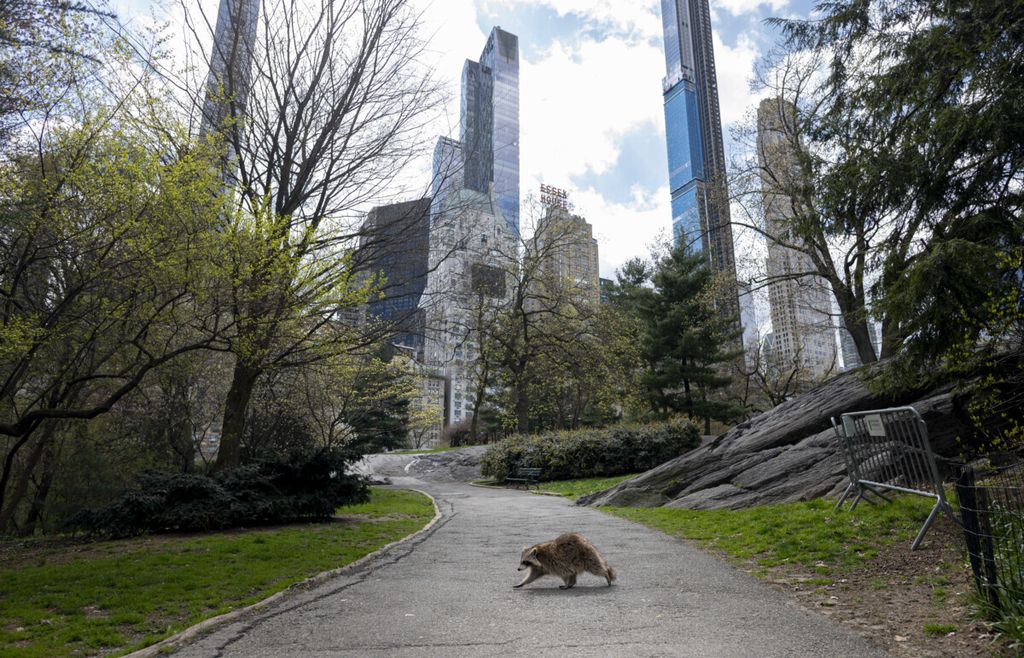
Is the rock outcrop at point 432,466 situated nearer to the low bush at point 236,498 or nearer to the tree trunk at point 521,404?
the tree trunk at point 521,404

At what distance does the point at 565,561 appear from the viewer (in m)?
5.86

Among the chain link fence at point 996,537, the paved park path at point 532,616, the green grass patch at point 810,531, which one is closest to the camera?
the chain link fence at point 996,537

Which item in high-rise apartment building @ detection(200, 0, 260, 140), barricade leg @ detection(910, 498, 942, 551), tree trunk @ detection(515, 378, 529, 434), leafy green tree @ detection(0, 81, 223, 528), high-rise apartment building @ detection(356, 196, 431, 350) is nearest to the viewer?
barricade leg @ detection(910, 498, 942, 551)

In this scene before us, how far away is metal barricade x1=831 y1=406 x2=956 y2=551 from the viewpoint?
643 cm

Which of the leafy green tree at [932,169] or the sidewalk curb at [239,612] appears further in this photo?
the leafy green tree at [932,169]

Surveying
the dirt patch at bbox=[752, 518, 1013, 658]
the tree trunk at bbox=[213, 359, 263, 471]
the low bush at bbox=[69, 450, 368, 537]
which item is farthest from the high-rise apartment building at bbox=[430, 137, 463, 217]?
the dirt patch at bbox=[752, 518, 1013, 658]

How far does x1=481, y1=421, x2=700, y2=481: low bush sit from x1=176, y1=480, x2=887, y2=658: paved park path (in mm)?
13021

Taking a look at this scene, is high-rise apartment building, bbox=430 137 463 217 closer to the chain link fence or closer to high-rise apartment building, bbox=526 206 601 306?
high-rise apartment building, bbox=526 206 601 306

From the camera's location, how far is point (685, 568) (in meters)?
6.78

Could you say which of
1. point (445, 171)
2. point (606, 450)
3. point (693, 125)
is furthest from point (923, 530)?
point (693, 125)

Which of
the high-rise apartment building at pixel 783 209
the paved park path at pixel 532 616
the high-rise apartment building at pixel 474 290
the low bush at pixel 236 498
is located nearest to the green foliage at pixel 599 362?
the high-rise apartment building at pixel 474 290

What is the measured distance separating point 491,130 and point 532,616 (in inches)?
769

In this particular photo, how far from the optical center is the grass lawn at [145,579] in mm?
4840

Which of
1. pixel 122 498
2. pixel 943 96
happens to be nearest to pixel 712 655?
pixel 943 96
